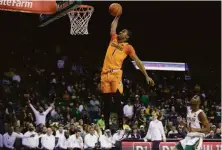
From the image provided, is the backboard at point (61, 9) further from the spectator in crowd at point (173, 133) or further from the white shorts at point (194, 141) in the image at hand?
the spectator in crowd at point (173, 133)

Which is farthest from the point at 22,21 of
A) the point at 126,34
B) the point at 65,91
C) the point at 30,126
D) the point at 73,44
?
the point at 126,34

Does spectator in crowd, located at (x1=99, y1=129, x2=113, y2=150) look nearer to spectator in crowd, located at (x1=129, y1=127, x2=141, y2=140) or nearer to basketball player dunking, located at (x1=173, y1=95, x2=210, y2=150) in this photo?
spectator in crowd, located at (x1=129, y1=127, x2=141, y2=140)

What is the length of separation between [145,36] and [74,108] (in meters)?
8.86

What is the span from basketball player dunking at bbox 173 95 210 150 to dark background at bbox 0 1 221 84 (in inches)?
545

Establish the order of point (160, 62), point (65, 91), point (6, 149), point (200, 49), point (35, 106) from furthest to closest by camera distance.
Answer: point (200, 49), point (160, 62), point (65, 91), point (35, 106), point (6, 149)

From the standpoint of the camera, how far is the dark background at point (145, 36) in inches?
939

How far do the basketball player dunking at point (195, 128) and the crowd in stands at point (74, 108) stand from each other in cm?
478

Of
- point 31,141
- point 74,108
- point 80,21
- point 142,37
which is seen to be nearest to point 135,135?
point 74,108

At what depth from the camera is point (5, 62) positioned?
71.6ft

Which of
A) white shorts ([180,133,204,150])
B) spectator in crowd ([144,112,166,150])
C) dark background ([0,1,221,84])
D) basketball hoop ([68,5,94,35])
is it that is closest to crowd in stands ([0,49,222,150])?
spectator in crowd ([144,112,166,150])

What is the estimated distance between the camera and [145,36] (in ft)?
88.9

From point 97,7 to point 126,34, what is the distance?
15.6 m

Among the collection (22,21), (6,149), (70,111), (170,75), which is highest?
(22,21)

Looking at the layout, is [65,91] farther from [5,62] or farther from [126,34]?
[126,34]
